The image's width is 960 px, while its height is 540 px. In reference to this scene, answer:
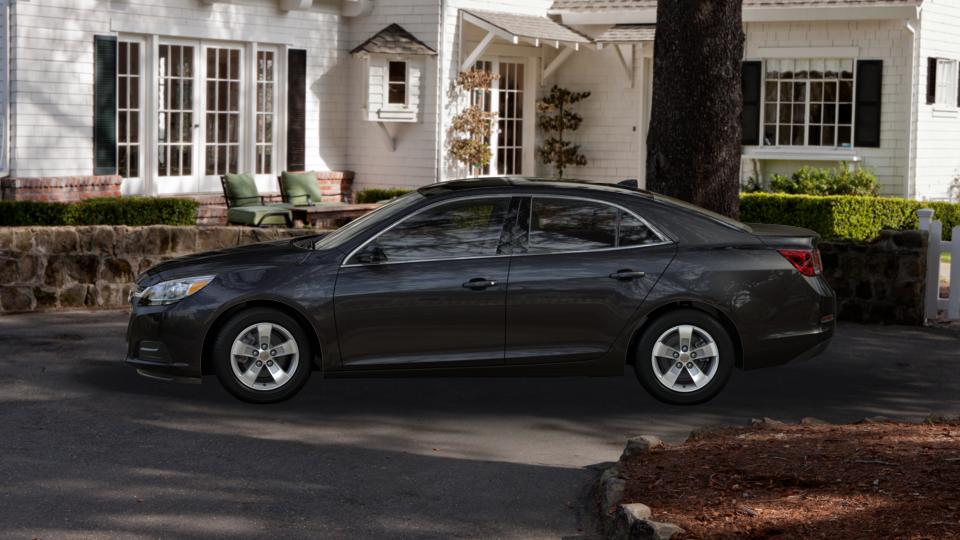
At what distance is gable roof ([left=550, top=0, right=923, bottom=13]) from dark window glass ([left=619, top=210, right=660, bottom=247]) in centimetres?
1476

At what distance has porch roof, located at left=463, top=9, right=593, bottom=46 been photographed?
898 inches

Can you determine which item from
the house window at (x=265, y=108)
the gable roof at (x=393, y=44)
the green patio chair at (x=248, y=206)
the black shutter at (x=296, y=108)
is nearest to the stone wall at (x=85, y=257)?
the green patio chair at (x=248, y=206)

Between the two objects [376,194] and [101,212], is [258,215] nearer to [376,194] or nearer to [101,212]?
[101,212]

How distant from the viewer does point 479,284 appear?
899 cm

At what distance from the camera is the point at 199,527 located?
20.5 feet

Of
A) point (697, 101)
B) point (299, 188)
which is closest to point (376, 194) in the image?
point (299, 188)

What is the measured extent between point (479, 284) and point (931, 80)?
17.0m

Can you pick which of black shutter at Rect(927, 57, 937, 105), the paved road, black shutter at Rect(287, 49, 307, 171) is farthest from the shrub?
the paved road

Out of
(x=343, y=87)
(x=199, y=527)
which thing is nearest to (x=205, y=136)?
(x=343, y=87)

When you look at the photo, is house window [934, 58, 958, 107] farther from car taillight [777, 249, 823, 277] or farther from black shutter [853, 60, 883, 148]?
car taillight [777, 249, 823, 277]

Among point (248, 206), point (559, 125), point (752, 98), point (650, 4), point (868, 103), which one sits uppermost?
point (650, 4)

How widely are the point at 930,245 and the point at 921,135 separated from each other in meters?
10.8

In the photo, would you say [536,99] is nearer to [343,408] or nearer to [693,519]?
[343,408]

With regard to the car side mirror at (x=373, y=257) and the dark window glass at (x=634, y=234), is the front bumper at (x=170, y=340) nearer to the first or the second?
the car side mirror at (x=373, y=257)
